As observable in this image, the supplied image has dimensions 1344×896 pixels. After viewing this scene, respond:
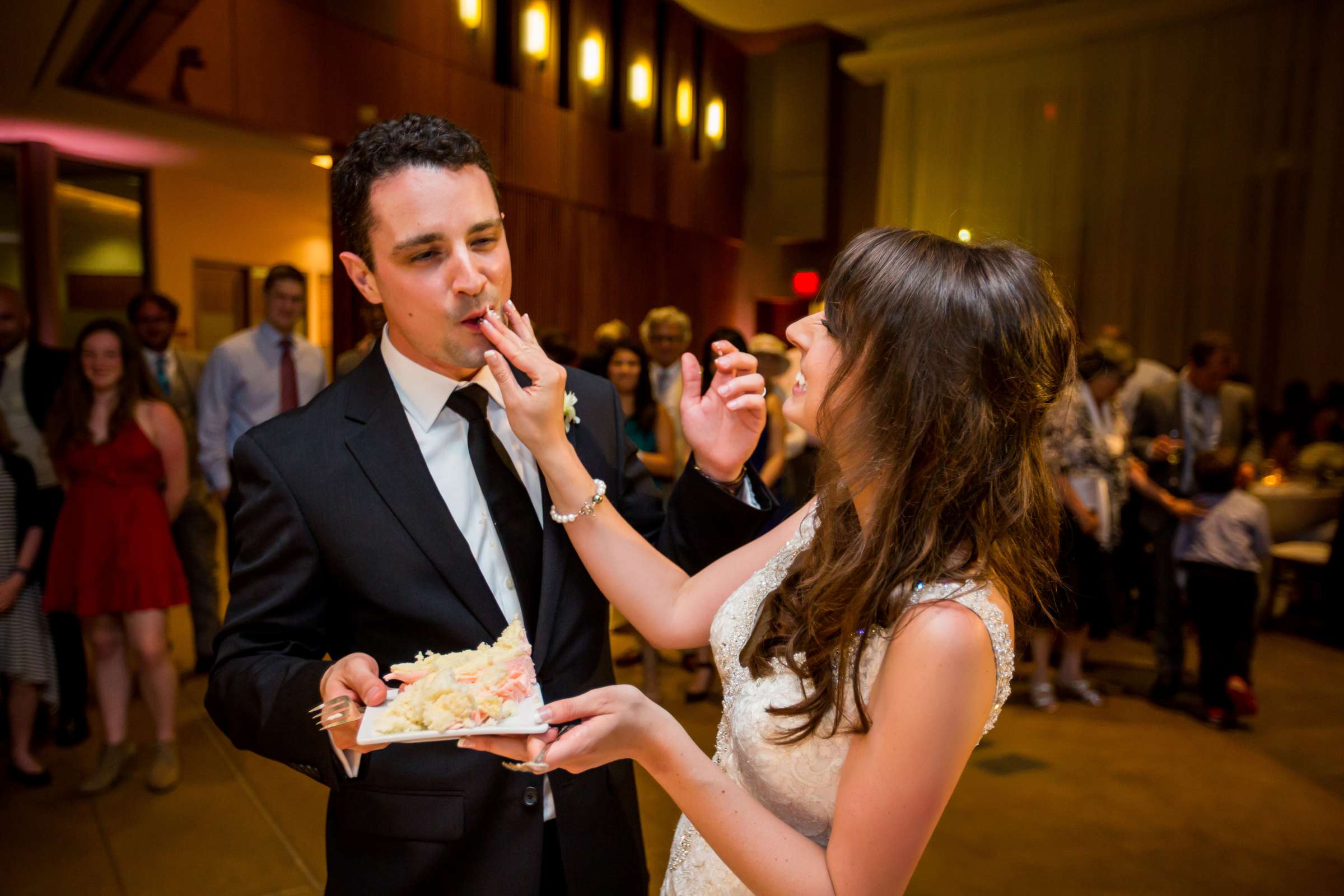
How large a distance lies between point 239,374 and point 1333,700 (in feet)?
18.3

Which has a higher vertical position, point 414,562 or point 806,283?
point 806,283

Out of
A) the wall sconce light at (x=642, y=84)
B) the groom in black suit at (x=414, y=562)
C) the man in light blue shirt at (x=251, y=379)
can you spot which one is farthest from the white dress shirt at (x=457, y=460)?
the wall sconce light at (x=642, y=84)

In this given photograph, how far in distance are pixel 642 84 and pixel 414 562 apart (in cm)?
1013

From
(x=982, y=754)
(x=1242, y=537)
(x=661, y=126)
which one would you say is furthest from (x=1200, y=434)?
(x=661, y=126)

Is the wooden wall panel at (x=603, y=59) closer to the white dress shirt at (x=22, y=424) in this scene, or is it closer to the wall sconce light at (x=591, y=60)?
the wall sconce light at (x=591, y=60)

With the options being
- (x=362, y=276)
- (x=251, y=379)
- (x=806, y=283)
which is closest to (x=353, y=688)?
(x=362, y=276)

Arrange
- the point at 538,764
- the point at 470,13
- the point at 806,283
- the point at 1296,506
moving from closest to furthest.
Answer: the point at 538,764 < the point at 1296,506 < the point at 470,13 < the point at 806,283

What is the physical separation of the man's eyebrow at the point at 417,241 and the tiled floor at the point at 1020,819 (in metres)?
2.40

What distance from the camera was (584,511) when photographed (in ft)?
4.44

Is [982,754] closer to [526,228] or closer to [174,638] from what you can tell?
[174,638]

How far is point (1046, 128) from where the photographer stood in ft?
34.2

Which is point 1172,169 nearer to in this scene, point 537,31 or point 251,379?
point 537,31

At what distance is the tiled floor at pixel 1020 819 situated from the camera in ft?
9.93

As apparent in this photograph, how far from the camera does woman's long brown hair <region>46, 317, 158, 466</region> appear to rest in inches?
143
